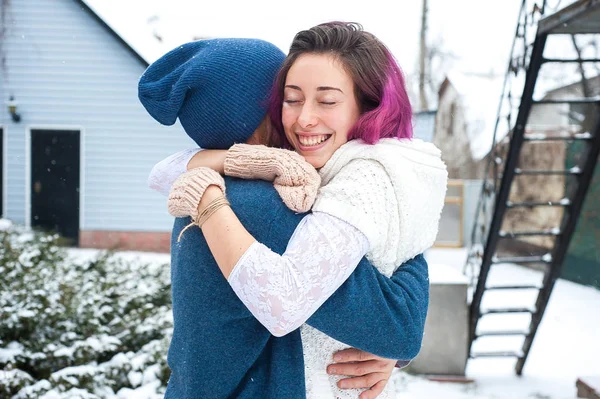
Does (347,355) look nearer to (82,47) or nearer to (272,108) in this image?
(272,108)

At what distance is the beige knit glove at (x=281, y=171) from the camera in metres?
0.97

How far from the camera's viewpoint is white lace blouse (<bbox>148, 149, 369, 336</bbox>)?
0.92 metres

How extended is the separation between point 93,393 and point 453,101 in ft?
61.9

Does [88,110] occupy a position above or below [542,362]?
above

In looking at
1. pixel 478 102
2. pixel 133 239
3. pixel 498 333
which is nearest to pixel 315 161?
pixel 498 333

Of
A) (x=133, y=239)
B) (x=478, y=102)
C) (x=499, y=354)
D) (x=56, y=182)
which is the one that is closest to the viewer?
(x=499, y=354)

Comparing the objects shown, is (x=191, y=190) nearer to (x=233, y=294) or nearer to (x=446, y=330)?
(x=233, y=294)

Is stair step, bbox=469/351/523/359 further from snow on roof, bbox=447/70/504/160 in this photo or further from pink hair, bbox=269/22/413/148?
snow on roof, bbox=447/70/504/160

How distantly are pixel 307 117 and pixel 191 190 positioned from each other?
0.86 ft

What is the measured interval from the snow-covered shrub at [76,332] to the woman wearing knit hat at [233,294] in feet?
6.77

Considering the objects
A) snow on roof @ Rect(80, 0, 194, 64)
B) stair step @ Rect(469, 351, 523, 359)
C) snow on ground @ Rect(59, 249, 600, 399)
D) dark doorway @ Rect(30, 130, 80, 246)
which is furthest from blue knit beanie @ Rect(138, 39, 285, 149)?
dark doorway @ Rect(30, 130, 80, 246)

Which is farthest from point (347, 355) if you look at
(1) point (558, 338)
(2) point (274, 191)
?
(1) point (558, 338)

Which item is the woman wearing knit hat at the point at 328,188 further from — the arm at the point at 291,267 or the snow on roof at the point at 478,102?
the snow on roof at the point at 478,102

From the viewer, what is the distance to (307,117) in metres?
1.09
